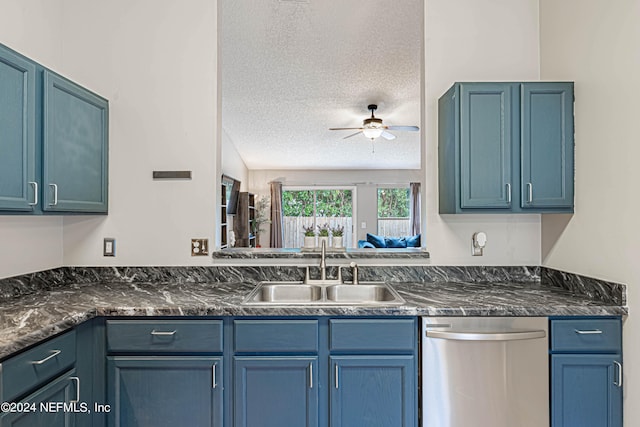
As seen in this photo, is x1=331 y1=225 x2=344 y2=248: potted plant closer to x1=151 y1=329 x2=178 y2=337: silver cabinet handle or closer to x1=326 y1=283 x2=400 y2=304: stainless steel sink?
x1=326 y1=283 x2=400 y2=304: stainless steel sink

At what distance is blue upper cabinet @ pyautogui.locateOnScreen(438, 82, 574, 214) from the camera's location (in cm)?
207

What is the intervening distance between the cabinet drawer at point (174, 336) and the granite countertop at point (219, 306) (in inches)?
2.1

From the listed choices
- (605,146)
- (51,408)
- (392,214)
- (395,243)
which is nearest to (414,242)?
(395,243)

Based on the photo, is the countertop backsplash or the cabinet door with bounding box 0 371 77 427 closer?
the cabinet door with bounding box 0 371 77 427

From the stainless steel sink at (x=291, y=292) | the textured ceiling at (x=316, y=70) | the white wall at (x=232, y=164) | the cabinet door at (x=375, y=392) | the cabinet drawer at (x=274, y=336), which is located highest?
the textured ceiling at (x=316, y=70)

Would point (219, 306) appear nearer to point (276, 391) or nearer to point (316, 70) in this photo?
point (276, 391)

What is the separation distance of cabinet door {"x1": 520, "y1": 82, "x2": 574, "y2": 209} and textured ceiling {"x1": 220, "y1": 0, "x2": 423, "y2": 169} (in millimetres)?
1020

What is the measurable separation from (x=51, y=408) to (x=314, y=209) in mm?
7300

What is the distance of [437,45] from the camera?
8.01 feet

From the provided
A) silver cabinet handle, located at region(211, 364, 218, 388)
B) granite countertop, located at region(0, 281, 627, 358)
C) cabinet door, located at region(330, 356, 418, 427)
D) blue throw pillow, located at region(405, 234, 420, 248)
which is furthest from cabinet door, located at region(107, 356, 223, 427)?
blue throw pillow, located at region(405, 234, 420, 248)

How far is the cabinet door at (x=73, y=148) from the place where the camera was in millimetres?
1848

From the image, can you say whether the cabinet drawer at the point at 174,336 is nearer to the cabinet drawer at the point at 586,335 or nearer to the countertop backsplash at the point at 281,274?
the countertop backsplash at the point at 281,274

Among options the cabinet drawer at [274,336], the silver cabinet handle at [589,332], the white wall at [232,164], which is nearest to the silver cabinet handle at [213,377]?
the cabinet drawer at [274,336]

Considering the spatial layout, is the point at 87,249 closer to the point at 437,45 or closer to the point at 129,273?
the point at 129,273
